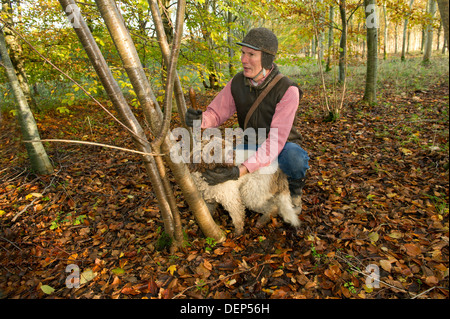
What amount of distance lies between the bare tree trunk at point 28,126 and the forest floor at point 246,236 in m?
0.21

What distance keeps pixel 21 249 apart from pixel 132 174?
1855mm

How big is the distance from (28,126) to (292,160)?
14.5ft

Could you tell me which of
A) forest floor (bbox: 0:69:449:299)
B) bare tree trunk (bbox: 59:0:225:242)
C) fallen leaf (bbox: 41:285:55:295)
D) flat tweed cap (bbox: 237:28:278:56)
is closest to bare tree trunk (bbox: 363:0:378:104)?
forest floor (bbox: 0:69:449:299)

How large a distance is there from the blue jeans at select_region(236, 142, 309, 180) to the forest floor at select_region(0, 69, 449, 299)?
700 millimetres

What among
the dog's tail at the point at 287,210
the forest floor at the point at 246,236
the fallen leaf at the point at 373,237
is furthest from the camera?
the dog's tail at the point at 287,210

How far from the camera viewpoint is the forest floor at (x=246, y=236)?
231cm

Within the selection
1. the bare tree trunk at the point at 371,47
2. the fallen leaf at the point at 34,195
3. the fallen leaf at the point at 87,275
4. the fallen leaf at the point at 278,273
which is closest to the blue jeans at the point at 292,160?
the fallen leaf at the point at 278,273

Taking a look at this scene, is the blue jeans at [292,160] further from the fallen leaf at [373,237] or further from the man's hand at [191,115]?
the man's hand at [191,115]

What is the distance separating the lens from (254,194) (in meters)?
2.93

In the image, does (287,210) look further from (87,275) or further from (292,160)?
(87,275)

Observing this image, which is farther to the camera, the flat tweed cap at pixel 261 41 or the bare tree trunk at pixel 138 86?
the flat tweed cap at pixel 261 41

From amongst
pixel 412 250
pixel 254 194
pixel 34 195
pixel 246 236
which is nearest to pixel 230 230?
pixel 246 236
